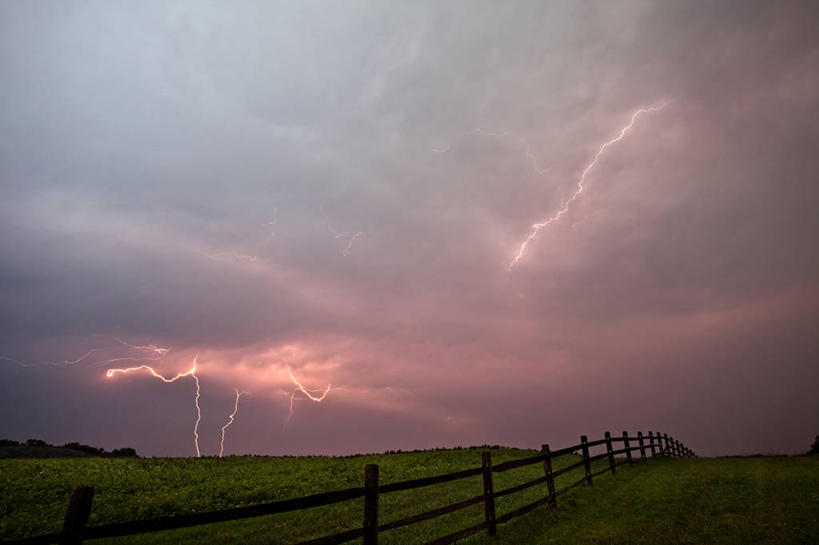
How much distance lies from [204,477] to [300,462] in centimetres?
629

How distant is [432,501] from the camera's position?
587 inches

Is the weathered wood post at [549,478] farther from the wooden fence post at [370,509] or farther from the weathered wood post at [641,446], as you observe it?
the weathered wood post at [641,446]

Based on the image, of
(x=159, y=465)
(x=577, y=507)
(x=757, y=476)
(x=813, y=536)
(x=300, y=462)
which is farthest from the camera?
(x=300, y=462)

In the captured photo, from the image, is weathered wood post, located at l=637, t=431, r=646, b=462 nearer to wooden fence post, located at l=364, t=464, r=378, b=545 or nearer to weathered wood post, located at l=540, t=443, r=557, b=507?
weathered wood post, located at l=540, t=443, r=557, b=507

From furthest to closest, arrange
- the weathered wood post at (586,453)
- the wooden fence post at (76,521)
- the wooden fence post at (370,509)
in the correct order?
the weathered wood post at (586,453) → the wooden fence post at (370,509) → the wooden fence post at (76,521)

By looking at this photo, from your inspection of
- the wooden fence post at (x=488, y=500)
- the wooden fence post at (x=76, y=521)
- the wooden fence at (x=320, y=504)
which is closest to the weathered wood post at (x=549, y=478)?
the wooden fence at (x=320, y=504)

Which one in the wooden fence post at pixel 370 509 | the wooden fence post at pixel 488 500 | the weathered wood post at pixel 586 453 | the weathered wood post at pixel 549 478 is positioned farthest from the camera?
the weathered wood post at pixel 586 453

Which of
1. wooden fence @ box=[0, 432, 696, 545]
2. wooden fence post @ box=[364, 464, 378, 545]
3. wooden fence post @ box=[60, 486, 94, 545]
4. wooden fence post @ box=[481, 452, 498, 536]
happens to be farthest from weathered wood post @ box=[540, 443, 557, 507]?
wooden fence post @ box=[60, 486, 94, 545]

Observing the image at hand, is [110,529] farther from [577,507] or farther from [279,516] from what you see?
[577,507]

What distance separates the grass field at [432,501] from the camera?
955cm

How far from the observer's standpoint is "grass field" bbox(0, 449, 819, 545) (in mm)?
9547

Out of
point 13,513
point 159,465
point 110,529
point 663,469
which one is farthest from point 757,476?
point 159,465

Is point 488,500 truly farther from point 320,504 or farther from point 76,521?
point 76,521

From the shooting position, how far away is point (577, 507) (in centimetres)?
1231
